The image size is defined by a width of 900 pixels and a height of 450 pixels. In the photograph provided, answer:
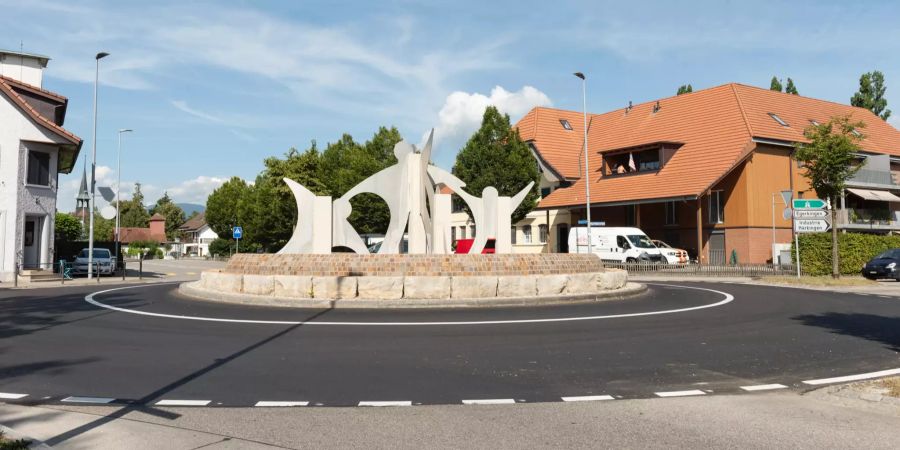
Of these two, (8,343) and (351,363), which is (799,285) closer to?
Answer: (351,363)

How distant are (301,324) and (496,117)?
33213 millimetres

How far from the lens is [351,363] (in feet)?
25.4

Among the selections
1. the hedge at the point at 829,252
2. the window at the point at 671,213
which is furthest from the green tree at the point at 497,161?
the hedge at the point at 829,252

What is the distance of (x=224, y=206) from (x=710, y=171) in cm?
6229

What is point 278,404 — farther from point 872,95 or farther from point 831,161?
point 872,95

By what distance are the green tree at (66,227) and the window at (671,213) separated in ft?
171

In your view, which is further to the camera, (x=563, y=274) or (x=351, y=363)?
(x=563, y=274)

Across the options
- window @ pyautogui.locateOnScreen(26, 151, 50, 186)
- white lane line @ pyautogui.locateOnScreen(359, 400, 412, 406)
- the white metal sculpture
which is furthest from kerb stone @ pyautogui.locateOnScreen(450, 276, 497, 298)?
window @ pyautogui.locateOnScreen(26, 151, 50, 186)

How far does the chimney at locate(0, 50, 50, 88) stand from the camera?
1464 inches

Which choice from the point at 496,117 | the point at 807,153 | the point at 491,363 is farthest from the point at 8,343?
the point at 496,117

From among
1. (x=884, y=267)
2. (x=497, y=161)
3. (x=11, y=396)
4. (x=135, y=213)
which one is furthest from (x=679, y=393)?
(x=135, y=213)

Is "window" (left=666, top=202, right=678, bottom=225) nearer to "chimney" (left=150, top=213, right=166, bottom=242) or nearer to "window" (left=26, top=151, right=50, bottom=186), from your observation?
"window" (left=26, top=151, right=50, bottom=186)

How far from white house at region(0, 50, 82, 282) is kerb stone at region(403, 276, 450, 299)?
21.0 metres

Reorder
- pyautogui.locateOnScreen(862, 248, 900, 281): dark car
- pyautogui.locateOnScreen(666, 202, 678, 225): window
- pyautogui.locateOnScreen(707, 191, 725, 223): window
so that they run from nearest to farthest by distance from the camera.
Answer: pyautogui.locateOnScreen(862, 248, 900, 281): dark car
pyautogui.locateOnScreen(707, 191, 725, 223): window
pyautogui.locateOnScreen(666, 202, 678, 225): window
